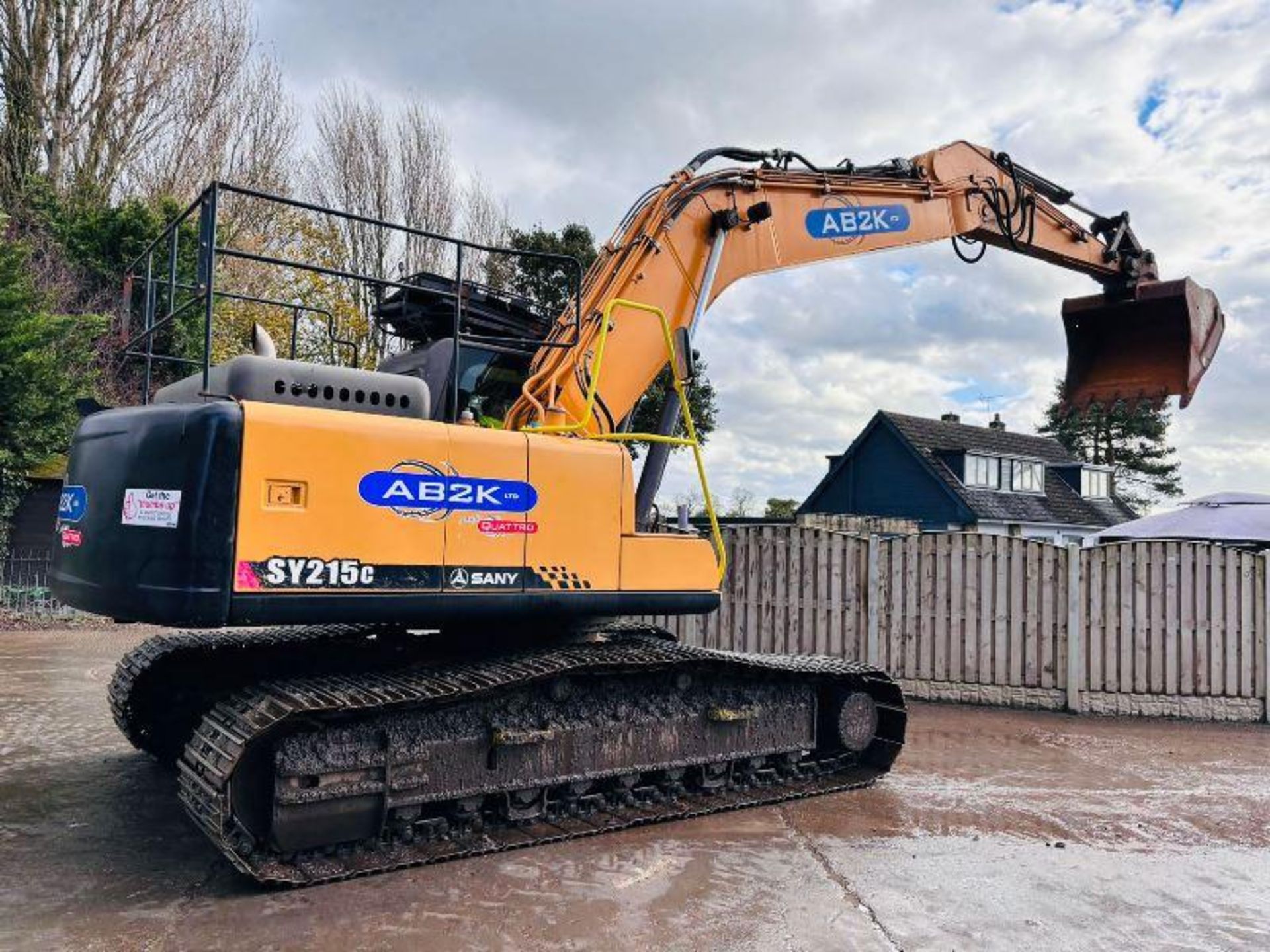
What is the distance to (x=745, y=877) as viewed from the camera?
474 centimetres

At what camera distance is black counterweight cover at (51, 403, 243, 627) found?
162 inches

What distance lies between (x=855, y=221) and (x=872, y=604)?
14.0 ft

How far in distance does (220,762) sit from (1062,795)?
5135mm

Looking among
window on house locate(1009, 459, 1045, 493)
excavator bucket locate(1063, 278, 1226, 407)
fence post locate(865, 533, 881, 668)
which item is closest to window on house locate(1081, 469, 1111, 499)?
window on house locate(1009, 459, 1045, 493)

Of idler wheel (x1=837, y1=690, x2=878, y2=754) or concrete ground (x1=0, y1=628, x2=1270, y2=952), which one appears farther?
idler wheel (x1=837, y1=690, x2=878, y2=754)

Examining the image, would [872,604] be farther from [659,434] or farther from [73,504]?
[73,504]

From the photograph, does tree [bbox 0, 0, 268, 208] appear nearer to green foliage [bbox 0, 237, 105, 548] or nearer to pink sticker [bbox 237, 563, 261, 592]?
green foliage [bbox 0, 237, 105, 548]

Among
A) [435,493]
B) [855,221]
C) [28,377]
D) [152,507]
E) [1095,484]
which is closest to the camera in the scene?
[152,507]

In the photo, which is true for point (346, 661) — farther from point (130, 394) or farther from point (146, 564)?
point (130, 394)

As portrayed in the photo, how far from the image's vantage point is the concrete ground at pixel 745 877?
160 inches

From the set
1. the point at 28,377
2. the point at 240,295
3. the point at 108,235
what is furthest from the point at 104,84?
the point at 240,295

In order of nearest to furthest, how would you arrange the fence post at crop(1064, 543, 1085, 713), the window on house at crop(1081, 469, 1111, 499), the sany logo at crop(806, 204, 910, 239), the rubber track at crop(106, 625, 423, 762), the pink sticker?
→ 1. the pink sticker
2. the rubber track at crop(106, 625, 423, 762)
3. the sany logo at crop(806, 204, 910, 239)
4. the fence post at crop(1064, 543, 1085, 713)
5. the window on house at crop(1081, 469, 1111, 499)

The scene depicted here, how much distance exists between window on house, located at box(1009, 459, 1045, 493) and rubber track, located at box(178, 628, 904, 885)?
26.4 meters

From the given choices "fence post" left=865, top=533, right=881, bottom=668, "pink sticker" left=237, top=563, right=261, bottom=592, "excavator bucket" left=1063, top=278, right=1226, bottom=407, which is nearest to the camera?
"pink sticker" left=237, top=563, right=261, bottom=592
